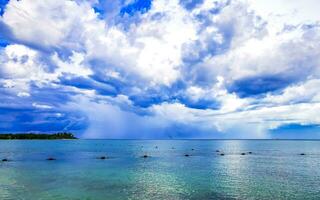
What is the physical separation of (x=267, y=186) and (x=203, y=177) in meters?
14.1

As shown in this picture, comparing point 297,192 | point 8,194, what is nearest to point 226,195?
point 297,192

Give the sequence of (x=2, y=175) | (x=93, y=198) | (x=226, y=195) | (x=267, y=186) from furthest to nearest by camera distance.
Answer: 1. (x=2, y=175)
2. (x=267, y=186)
3. (x=226, y=195)
4. (x=93, y=198)

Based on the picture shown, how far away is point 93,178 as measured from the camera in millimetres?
56688

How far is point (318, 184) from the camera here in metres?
52.9

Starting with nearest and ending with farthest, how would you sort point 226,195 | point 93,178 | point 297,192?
1. point 226,195
2. point 297,192
3. point 93,178

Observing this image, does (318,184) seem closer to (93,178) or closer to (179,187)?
(179,187)

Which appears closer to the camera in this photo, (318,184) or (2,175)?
(318,184)

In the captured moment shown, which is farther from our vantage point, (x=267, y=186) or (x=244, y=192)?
(x=267, y=186)

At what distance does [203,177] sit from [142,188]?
695 inches

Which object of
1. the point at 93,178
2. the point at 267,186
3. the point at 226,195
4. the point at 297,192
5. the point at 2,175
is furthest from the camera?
the point at 2,175

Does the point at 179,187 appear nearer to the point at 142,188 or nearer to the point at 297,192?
the point at 142,188

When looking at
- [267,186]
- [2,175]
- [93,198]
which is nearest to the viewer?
[93,198]

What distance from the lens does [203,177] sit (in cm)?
5994

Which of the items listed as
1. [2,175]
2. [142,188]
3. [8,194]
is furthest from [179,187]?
[2,175]
